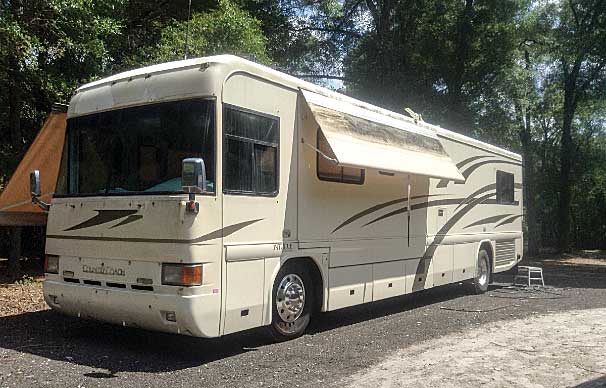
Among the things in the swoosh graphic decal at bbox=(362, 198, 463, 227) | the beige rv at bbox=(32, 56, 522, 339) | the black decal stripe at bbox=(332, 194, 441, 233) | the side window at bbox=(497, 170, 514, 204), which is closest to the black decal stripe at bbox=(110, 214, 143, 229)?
the beige rv at bbox=(32, 56, 522, 339)

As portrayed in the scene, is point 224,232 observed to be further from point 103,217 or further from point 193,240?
point 103,217

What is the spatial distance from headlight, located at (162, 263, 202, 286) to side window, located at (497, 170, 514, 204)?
9262mm

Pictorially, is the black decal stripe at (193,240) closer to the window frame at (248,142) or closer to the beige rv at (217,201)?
the beige rv at (217,201)

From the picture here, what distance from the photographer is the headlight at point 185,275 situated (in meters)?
6.03

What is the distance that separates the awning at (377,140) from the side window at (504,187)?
344 cm

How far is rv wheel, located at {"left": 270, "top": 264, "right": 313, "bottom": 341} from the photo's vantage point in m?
7.21

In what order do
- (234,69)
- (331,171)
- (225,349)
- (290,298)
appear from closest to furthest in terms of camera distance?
(234,69), (225,349), (290,298), (331,171)

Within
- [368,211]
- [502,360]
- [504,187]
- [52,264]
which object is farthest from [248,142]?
[504,187]

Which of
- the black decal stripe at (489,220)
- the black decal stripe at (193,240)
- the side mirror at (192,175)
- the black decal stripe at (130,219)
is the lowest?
the black decal stripe at (193,240)

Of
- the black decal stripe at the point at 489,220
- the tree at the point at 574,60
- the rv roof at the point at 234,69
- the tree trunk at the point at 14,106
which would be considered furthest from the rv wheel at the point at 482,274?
the tree at the point at 574,60

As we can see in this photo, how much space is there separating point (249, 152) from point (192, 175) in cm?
115

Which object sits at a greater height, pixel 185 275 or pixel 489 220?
pixel 489 220

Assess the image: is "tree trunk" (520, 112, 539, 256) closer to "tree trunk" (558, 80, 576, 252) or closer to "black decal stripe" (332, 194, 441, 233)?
"tree trunk" (558, 80, 576, 252)

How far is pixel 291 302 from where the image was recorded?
290 inches
